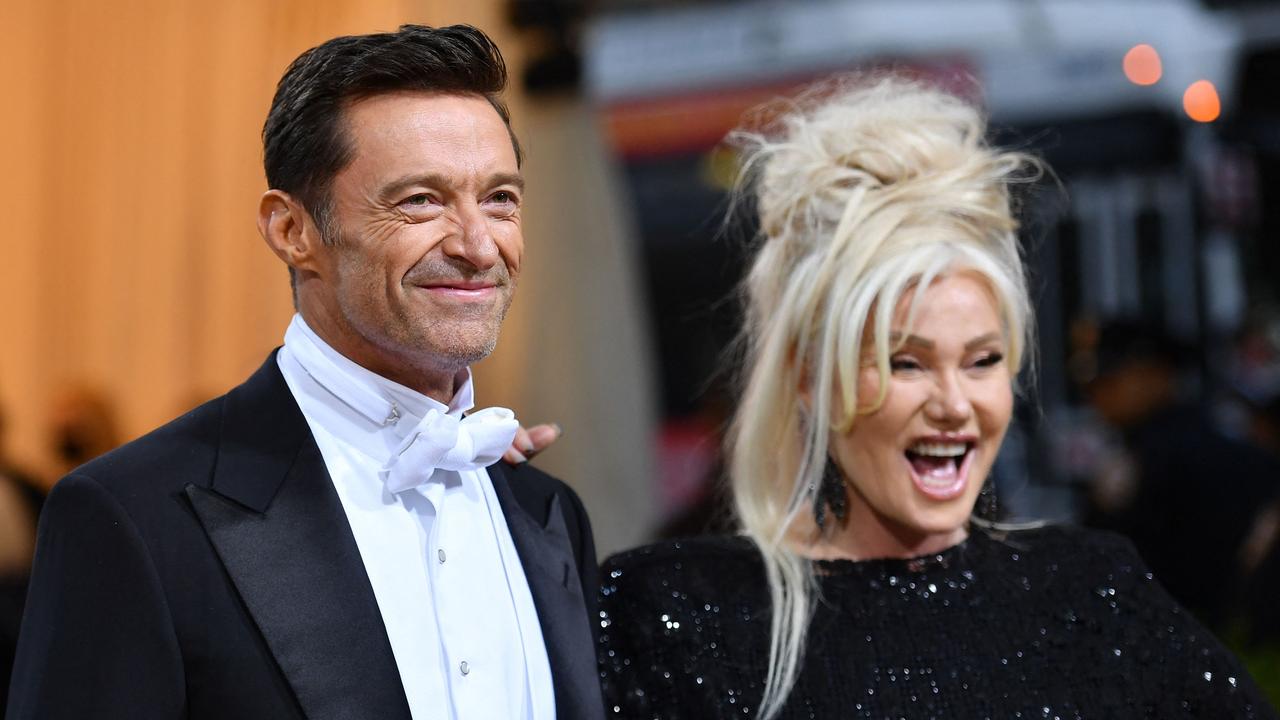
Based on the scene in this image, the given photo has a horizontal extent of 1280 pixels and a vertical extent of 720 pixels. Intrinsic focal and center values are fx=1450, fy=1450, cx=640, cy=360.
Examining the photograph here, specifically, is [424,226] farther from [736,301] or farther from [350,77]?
[736,301]

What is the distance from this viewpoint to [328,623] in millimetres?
1794

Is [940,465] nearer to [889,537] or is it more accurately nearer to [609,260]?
[889,537]

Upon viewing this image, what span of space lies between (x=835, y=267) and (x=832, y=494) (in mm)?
397

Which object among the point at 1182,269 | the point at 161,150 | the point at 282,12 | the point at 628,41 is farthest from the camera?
the point at 628,41

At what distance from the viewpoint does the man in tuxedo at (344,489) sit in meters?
1.69

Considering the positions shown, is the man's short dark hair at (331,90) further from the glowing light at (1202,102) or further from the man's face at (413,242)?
the glowing light at (1202,102)

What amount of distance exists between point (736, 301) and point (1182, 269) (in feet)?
17.8

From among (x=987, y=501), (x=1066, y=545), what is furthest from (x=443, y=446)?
(x=1066, y=545)

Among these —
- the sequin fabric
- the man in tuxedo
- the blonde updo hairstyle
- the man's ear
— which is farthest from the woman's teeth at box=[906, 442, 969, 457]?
the man's ear

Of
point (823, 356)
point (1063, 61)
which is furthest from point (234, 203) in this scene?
point (1063, 61)

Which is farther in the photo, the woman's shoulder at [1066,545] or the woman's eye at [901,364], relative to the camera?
the woman's shoulder at [1066,545]

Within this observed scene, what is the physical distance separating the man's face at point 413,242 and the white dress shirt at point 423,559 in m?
0.05

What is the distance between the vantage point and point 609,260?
14.4 feet

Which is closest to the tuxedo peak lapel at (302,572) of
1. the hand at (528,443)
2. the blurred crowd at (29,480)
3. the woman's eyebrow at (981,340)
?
the hand at (528,443)
